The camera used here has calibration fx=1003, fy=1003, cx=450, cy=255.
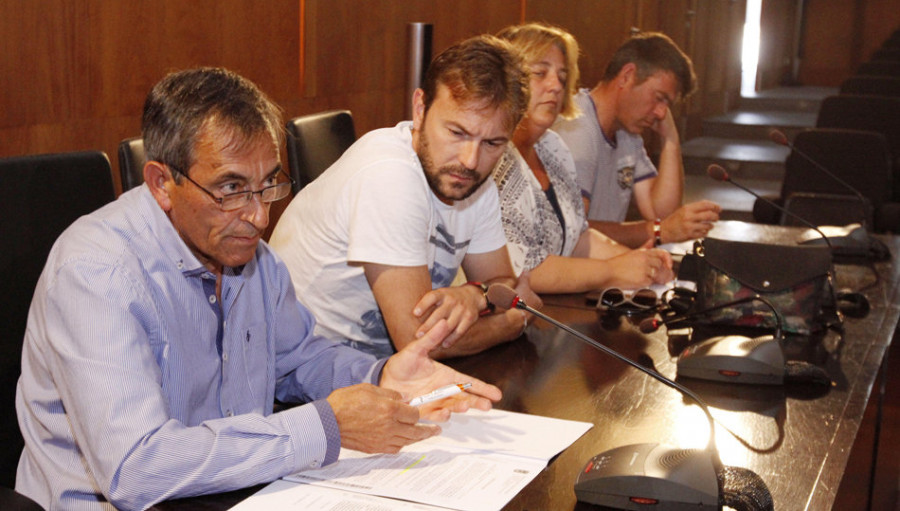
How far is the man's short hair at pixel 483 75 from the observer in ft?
6.27

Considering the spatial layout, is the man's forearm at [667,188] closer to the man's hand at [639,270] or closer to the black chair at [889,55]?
the man's hand at [639,270]

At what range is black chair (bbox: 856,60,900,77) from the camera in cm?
945

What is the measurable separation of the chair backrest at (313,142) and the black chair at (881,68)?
8.06 m

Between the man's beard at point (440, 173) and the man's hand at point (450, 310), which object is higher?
the man's beard at point (440, 173)

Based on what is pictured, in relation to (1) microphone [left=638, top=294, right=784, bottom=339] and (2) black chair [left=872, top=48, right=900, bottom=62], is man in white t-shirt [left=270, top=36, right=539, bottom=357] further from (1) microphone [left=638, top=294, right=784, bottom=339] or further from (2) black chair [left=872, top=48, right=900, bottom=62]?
(2) black chair [left=872, top=48, right=900, bottom=62]

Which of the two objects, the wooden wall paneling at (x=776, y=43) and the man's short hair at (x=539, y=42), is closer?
the man's short hair at (x=539, y=42)

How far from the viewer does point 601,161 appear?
3.58 metres

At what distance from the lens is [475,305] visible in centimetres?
187

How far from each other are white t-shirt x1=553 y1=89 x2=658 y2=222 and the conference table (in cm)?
112

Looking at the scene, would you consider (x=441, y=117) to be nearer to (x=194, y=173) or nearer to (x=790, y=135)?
(x=194, y=173)

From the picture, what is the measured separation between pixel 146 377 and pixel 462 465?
43cm

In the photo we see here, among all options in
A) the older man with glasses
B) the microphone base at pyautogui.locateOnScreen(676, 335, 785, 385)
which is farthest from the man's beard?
the microphone base at pyautogui.locateOnScreen(676, 335, 785, 385)

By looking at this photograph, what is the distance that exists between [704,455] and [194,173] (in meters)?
0.78

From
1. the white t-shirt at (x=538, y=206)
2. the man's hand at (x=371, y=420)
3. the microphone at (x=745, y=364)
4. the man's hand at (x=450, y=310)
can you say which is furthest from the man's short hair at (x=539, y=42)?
the man's hand at (x=371, y=420)
